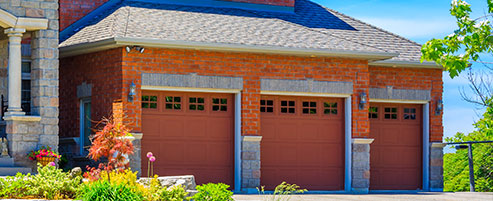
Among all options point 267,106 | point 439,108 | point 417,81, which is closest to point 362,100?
point 267,106

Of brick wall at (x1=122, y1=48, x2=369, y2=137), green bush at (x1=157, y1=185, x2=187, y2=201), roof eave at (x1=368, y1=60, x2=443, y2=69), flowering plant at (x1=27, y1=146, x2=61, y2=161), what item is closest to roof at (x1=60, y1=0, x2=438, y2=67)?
roof eave at (x1=368, y1=60, x2=443, y2=69)

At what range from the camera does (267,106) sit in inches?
850

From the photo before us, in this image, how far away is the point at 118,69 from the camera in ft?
64.9

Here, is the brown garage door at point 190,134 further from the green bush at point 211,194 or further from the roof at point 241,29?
the green bush at point 211,194

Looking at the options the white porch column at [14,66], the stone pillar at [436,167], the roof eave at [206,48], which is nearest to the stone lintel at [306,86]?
the roof eave at [206,48]

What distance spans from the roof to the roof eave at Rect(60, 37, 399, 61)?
0.06m

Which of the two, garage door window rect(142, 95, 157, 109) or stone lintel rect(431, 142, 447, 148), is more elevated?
garage door window rect(142, 95, 157, 109)

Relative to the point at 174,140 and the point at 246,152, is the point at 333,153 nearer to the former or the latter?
the point at 246,152

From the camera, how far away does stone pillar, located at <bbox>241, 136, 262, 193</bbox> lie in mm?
20859

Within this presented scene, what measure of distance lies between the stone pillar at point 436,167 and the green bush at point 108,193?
1184 centimetres

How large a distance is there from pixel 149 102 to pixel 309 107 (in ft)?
14.1

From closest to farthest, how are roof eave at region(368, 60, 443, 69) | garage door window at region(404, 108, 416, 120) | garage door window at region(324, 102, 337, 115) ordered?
1. garage door window at region(324, 102, 337, 115)
2. roof eave at region(368, 60, 443, 69)
3. garage door window at region(404, 108, 416, 120)

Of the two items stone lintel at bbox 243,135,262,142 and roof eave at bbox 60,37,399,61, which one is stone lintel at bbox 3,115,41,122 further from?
stone lintel at bbox 243,135,262,142

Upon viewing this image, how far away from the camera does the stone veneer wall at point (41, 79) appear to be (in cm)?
1855
